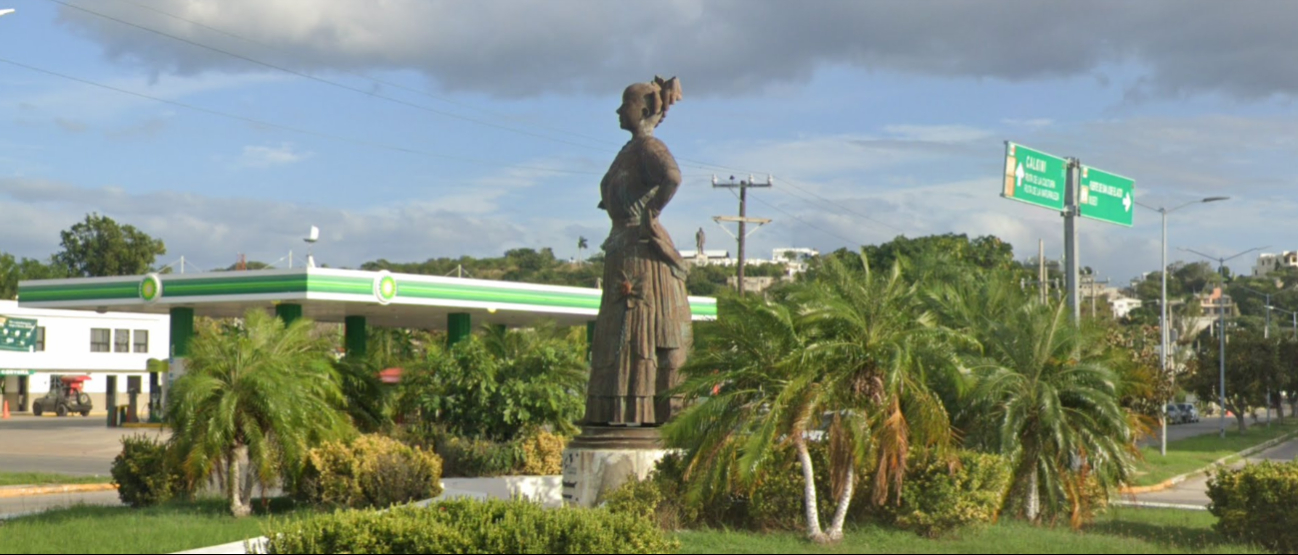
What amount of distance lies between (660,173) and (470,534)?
7.11 metres

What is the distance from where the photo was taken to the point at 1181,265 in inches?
6284

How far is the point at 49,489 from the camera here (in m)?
24.2

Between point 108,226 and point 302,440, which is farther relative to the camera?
point 108,226

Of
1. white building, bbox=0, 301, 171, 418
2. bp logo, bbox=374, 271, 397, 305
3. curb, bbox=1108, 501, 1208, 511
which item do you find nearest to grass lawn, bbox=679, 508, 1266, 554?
curb, bbox=1108, 501, 1208, 511

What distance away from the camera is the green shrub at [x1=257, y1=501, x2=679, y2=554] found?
37.8 ft

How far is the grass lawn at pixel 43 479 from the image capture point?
24562mm

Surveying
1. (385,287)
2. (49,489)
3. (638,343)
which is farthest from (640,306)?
(385,287)

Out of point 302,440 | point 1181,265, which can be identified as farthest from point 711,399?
point 1181,265

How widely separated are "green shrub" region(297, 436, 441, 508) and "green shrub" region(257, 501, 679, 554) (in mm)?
4639

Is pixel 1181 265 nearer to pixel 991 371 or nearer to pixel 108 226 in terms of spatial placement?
pixel 108 226

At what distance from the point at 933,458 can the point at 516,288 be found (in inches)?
1086

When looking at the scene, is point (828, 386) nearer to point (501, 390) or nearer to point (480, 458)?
point (480, 458)

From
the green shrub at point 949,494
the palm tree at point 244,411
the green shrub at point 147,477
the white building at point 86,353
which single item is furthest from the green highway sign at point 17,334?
the green shrub at point 949,494

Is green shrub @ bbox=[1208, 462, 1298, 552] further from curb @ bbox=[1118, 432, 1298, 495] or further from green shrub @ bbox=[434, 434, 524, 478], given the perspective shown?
green shrub @ bbox=[434, 434, 524, 478]
